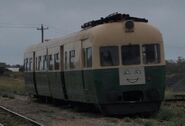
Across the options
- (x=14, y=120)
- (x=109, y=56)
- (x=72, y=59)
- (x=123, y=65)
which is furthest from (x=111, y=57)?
(x=14, y=120)

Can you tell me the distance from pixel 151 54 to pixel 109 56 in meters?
1.36

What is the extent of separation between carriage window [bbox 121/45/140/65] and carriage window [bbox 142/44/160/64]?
23cm

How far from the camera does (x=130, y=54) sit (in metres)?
19.4

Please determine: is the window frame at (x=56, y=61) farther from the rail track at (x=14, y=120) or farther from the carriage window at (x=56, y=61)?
the rail track at (x=14, y=120)

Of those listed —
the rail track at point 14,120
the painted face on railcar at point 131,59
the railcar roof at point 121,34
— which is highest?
the railcar roof at point 121,34

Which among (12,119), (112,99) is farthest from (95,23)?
(12,119)

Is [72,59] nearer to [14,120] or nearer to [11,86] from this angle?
[14,120]

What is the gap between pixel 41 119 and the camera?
20281 millimetres

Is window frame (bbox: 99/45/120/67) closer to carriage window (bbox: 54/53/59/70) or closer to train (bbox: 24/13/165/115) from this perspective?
train (bbox: 24/13/165/115)

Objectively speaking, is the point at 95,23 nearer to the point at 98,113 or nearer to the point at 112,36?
the point at 112,36

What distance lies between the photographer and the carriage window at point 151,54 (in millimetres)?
19500

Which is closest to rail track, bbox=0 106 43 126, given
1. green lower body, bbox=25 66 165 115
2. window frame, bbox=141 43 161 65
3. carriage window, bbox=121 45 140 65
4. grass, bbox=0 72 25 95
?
green lower body, bbox=25 66 165 115

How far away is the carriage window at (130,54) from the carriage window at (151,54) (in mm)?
230

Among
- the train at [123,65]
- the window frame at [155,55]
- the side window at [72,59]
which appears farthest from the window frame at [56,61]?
the window frame at [155,55]
